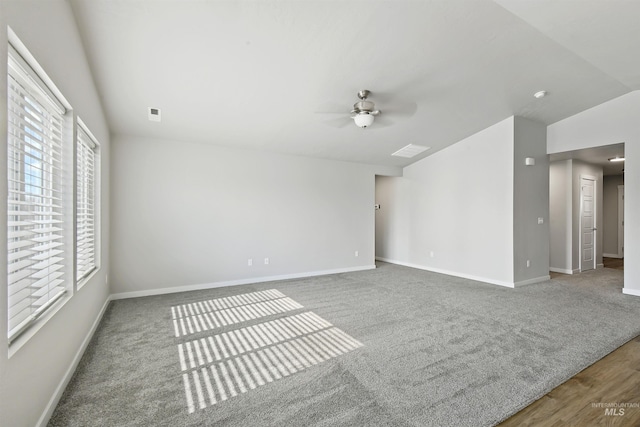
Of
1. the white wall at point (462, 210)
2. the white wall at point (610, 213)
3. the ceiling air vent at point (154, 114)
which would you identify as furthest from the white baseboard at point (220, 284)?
the white wall at point (610, 213)

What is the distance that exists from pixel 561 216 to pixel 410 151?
12.5ft

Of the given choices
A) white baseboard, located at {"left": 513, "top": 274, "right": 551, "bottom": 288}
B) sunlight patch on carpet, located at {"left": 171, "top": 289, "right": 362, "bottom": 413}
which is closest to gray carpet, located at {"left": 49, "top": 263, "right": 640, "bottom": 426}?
sunlight patch on carpet, located at {"left": 171, "top": 289, "right": 362, "bottom": 413}

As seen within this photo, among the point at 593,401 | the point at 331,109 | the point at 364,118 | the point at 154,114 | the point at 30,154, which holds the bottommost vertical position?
the point at 593,401

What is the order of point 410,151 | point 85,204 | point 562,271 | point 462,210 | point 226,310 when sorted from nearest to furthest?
1. point 85,204
2. point 226,310
3. point 462,210
4. point 410,151
5. point 562,271

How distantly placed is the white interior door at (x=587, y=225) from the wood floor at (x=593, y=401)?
16.6ft

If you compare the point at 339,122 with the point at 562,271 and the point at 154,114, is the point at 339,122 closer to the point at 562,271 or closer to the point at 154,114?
the point at 154,114

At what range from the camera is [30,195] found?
1601 mm

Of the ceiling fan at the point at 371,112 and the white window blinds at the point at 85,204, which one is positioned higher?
the ceiling fan at the point at 371,112

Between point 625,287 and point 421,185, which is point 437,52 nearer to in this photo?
point 421,185

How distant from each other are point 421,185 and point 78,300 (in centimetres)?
634

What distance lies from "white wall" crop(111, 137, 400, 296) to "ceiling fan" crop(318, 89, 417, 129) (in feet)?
5.68

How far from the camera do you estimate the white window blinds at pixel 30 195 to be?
1.49 meters

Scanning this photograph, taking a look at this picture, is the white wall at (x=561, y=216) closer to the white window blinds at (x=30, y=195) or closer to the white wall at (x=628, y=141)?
the white wall at (x=628, y=141)

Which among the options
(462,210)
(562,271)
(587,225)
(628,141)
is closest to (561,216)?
(587,225)
